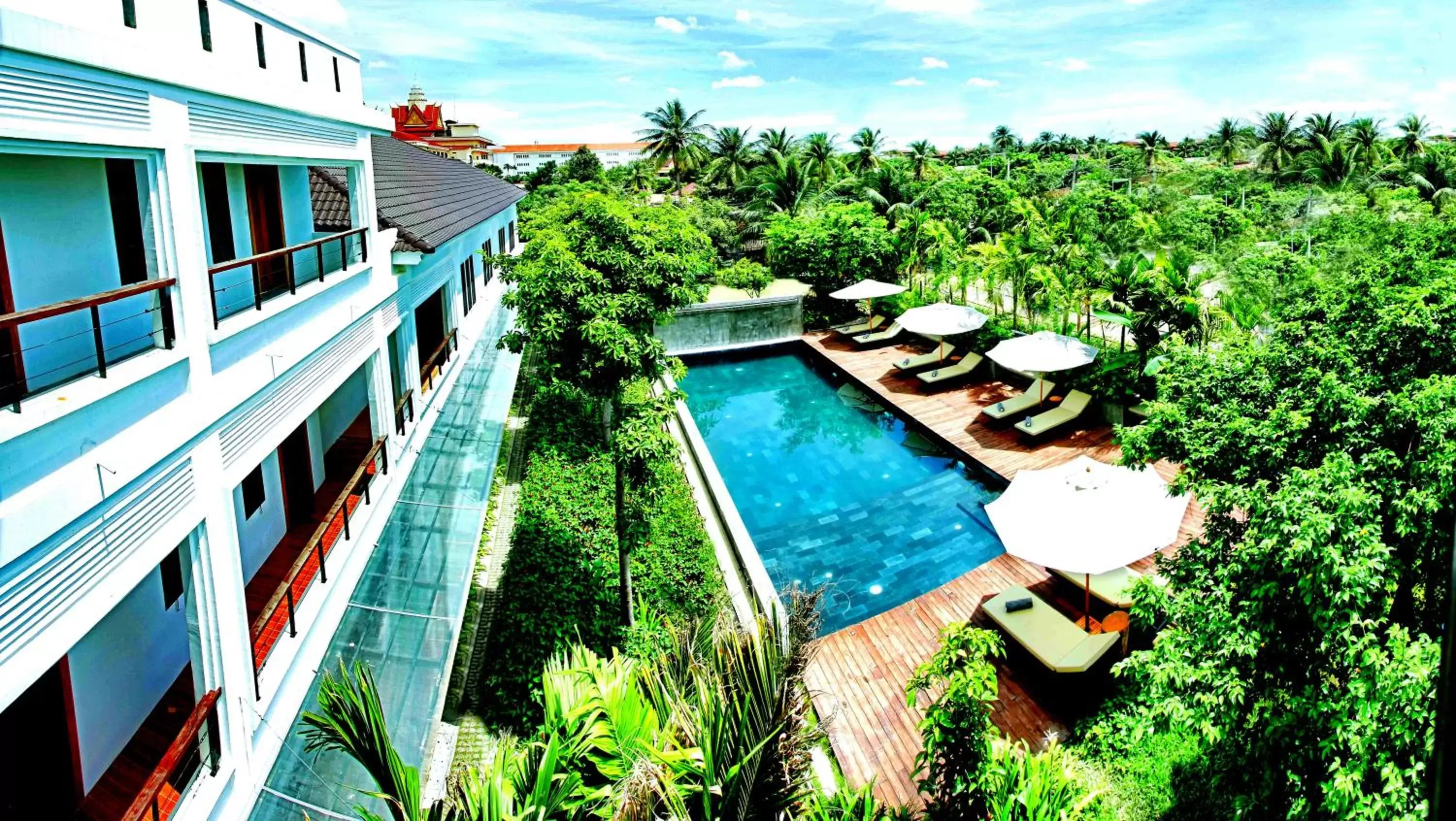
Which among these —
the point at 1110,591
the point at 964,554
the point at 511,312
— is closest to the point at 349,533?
the point at 1110,591

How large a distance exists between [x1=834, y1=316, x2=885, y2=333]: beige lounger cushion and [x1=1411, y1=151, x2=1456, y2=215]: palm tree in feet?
77.9

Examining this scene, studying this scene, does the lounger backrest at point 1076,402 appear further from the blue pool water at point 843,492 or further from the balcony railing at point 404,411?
the balcony railing at point 404,411

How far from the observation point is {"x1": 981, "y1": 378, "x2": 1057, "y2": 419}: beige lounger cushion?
771 inches

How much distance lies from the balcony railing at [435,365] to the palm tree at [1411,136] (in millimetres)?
56844

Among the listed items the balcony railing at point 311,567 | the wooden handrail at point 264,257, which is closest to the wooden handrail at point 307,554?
the balcony railing at point 311,567

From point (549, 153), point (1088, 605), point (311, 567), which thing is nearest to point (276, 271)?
point (311, 567)

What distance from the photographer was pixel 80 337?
499cm

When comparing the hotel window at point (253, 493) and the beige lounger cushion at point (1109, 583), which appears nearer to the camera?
the hotel window at point (253, 493)

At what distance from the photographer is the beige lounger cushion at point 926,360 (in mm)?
23797

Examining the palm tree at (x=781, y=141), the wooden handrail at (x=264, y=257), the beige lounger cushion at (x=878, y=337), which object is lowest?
the beige lounger cushion at (x=878, y=337)

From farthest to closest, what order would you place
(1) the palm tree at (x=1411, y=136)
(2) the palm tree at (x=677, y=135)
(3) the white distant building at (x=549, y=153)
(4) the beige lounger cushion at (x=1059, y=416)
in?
1. (3) the white distant building at (x=549, y=153)
2. (2) the palm tree at (x=677, y=135)
3. (1) the palm tree at (x=1411, y=136)
4. (4) the beige lounger cushion at (x=1059, y=416)

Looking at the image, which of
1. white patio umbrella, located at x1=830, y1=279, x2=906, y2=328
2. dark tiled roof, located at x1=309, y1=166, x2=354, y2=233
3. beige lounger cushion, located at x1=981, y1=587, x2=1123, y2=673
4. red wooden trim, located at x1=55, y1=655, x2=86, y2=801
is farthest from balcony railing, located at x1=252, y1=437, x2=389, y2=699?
white patio umbrella, located at x1=830, y1=279, x2=906, y2=328

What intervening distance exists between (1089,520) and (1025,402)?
999cm

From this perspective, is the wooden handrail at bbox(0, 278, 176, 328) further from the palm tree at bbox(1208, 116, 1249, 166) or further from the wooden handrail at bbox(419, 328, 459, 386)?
the palm tree at bbox(1208, 116, 1249, 166)
